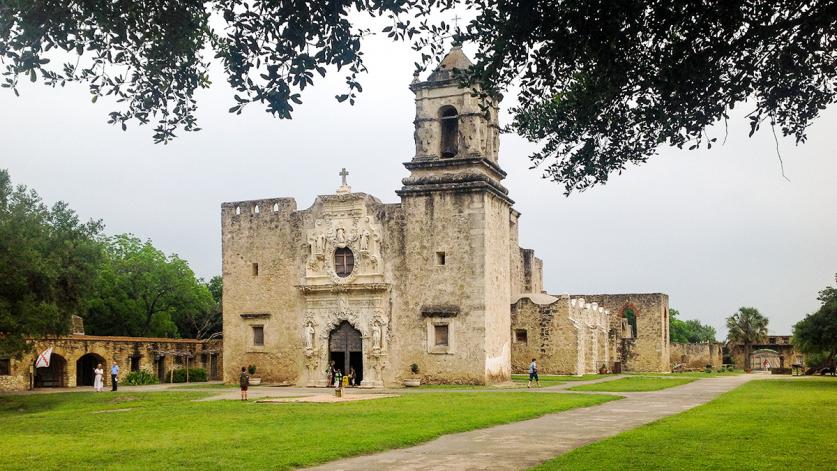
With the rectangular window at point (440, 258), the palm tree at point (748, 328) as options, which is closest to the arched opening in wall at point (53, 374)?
the rectangular window at point (440, 258)

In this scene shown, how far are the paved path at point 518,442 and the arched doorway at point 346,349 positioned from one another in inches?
500

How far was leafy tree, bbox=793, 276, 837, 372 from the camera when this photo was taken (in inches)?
1232

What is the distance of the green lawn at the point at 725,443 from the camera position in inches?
426

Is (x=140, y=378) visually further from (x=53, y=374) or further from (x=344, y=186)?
(x=344, y=186)

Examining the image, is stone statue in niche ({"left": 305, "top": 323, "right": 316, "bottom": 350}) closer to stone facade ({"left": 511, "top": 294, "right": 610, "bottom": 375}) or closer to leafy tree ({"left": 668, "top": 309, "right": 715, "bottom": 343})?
stone facade ({"left": 511, "top": 294, "right": 610, "bottom": 375})

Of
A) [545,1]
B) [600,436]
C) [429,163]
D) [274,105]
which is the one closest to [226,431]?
[600,436]

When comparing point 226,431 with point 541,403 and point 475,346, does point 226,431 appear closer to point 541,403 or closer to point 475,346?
point 541,403

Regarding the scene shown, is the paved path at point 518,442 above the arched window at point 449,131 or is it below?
below

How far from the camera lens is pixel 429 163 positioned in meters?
31.1

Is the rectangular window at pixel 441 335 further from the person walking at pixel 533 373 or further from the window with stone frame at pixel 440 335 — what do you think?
the person walking at pixel 533 373

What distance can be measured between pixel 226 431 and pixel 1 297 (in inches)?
495

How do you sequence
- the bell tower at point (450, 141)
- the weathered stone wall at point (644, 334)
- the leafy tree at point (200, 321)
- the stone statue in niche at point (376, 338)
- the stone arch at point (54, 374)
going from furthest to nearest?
the leafy tree at point (200, 321)
the weathered stone wall at point (644, 334)
the stone arch at point (54, 374)
the stone statue in niche at point (376, 338)
the bell tower at point (450, 141)

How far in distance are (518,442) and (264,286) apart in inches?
830

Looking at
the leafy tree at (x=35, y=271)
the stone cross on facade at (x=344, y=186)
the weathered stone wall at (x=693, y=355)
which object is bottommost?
the weathered stone wall at (x=693, y=355)
